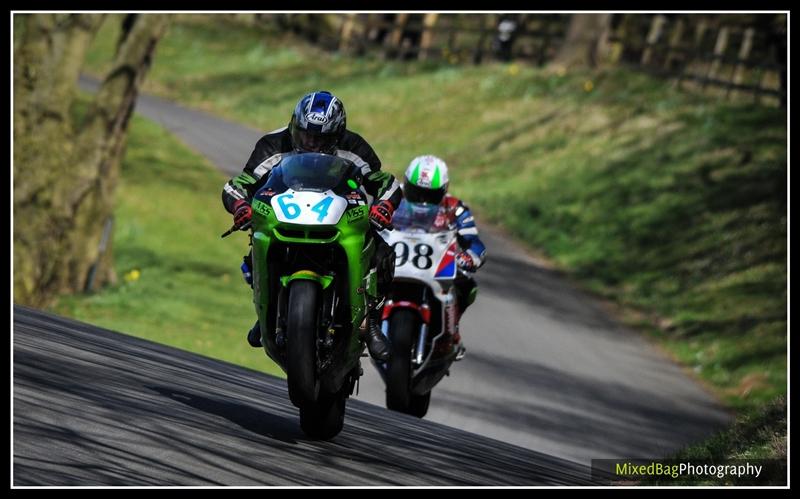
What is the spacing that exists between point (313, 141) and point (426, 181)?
160 inches

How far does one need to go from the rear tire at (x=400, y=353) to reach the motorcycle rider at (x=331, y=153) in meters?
2.77

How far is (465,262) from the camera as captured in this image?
506 inches

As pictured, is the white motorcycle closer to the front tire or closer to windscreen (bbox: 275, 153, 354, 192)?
the front tire

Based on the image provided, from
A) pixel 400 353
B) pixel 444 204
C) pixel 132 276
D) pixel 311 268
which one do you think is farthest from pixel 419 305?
pixel 132 276

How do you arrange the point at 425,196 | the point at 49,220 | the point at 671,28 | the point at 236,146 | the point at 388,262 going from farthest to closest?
the point at 671,28
the point at 236,146
the point at 49,220
the point at 425,196
the point at 388,262

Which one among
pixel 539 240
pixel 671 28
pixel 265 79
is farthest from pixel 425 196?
pixel 265 79

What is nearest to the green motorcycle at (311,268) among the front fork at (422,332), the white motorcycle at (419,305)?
the white motorcycle at (419,305)

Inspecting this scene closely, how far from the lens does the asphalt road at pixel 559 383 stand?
583 inches

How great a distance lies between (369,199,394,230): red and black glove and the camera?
877 centimetres

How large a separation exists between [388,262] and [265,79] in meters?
43.6

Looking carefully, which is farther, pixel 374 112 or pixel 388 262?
pixel 374 112

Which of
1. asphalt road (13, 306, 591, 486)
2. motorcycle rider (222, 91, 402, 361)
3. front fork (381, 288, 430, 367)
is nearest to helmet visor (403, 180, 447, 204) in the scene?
front fork (381, 288, 430, 367)

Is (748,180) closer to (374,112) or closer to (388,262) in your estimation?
(374,112)

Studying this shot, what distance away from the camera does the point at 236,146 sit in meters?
37.7
